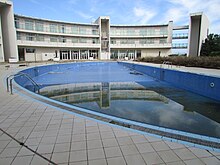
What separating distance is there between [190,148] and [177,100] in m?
4.34

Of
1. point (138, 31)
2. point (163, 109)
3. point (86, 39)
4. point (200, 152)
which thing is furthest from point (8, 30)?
point (200, 152)

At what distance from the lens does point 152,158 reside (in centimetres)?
233

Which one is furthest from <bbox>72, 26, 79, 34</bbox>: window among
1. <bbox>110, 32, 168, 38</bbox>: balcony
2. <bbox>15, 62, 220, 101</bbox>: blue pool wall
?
<bbox>15, 62, 220, 101</bbox>: blue pool wall

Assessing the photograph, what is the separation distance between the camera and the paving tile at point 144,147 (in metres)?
2.53

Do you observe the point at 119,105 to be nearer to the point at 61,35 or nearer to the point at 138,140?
the point at 138,140

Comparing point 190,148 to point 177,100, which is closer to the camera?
point 190,148

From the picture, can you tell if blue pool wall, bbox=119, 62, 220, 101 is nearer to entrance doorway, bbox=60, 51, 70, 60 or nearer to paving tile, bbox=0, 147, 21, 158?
paving tile, bbox=0, 147, 21, 158

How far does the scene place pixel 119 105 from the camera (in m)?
5.95

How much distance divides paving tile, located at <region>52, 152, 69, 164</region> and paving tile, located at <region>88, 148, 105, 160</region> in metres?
0.34

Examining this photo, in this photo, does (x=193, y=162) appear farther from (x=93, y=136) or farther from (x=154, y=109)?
(x=154, y=109)

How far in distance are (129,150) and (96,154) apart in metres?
0.52

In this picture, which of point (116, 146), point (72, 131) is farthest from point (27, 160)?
point (116, 146)

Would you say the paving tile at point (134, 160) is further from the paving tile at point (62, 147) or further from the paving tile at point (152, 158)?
the paving tile at point (62, 147)

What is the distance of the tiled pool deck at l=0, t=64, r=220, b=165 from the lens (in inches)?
90.6
